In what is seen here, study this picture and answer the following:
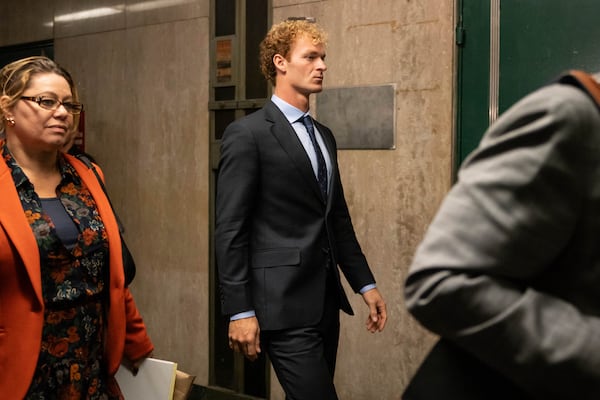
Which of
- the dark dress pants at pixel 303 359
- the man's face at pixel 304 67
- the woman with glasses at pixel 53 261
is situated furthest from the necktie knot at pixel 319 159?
the woman with glasses at pixel 53 261

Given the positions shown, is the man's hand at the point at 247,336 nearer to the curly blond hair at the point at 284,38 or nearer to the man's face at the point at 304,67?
the man's face at the point at 304,67

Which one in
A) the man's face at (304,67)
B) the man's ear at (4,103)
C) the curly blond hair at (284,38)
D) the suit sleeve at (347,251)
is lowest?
the suit sleeve at (347,251)

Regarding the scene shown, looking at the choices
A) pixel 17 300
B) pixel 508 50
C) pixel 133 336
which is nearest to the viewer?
pixel 17 300

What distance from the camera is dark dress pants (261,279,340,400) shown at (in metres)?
2.59

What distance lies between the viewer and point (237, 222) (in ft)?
8.57

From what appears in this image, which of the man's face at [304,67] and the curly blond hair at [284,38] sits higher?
the curly blond hair at [284,38]

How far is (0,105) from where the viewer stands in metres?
2.33

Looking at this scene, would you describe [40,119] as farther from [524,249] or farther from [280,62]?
[524,249]

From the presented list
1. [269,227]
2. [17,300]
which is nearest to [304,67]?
[269,227]

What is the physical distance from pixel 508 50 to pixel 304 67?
1.22 m

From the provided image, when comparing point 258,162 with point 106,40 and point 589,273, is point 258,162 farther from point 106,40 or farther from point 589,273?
point 106,40

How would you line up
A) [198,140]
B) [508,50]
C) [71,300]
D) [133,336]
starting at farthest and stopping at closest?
[198,140]
[508,50]
[133,336]
[71,300]

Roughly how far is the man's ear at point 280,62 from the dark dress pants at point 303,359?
966 millimetres

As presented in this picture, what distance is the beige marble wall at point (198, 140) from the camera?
12.1 ft
